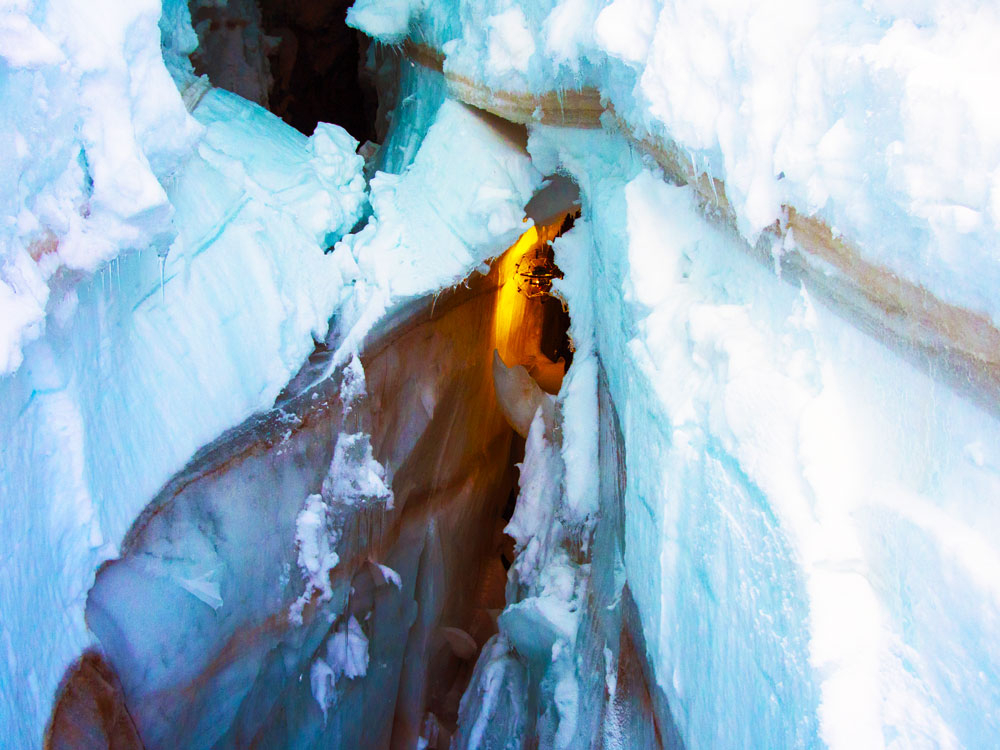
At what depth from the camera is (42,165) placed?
2.21 metres

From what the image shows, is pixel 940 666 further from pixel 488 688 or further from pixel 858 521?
pixel 488 688

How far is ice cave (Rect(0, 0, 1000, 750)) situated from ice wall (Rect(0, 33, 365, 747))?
0.6 inches

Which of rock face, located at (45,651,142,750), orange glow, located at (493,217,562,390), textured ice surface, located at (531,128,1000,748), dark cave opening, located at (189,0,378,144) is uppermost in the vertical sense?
dark cave opening, located at (189,0,378,144)

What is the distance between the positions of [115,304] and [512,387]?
287 cm

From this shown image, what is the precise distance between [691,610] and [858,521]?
84cm

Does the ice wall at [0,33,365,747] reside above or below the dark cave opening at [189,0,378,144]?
below

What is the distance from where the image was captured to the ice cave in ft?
4.56

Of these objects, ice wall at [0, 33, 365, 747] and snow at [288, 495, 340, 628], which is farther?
snow at [288, 495, 340, 628]

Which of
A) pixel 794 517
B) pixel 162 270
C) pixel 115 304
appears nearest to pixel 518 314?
pixel 162 270

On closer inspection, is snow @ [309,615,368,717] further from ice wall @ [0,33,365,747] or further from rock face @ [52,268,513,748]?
ice wall @ [0,33,365,747]

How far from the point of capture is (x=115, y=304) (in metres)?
3.03

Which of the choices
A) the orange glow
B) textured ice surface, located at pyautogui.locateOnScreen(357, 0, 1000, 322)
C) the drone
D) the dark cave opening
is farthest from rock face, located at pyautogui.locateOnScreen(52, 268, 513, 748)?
the dark cave opening

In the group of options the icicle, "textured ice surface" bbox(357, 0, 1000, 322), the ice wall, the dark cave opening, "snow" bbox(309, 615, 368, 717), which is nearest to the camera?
"textured ice surface" bbox(357, 0, 1000, 322)

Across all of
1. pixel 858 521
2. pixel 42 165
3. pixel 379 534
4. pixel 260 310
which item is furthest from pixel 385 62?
pixel 858 521
